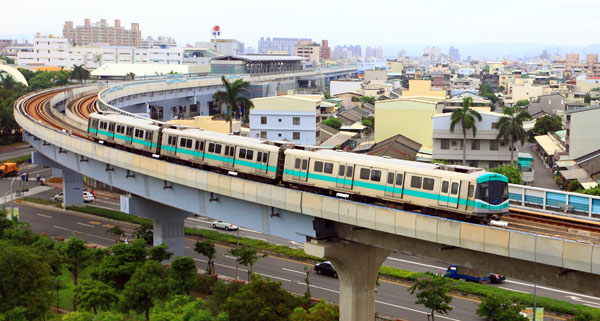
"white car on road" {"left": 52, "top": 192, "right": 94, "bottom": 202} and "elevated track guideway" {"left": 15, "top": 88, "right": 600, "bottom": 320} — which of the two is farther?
"white car on road" {"left": 52, "top": 192, "right": 94, "bottom": 202}

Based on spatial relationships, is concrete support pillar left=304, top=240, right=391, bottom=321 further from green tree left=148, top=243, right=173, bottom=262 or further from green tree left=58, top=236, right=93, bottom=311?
green tree left=58, top=236, right=93, bottom=311

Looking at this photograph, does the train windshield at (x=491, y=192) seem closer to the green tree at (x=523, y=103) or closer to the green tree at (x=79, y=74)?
the green tree at (x=79, y=74)

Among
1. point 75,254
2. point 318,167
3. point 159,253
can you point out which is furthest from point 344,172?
point 75,254

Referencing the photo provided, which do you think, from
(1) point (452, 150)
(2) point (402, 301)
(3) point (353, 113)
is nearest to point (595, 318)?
(2) point (402, 301)

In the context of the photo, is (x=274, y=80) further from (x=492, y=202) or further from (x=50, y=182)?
(x=492, y=202)

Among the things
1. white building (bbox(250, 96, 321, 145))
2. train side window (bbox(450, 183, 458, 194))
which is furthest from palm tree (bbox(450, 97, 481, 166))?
train side window (bbox(450, 183, 458, 194))

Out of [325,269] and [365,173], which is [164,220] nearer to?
[325,269]
